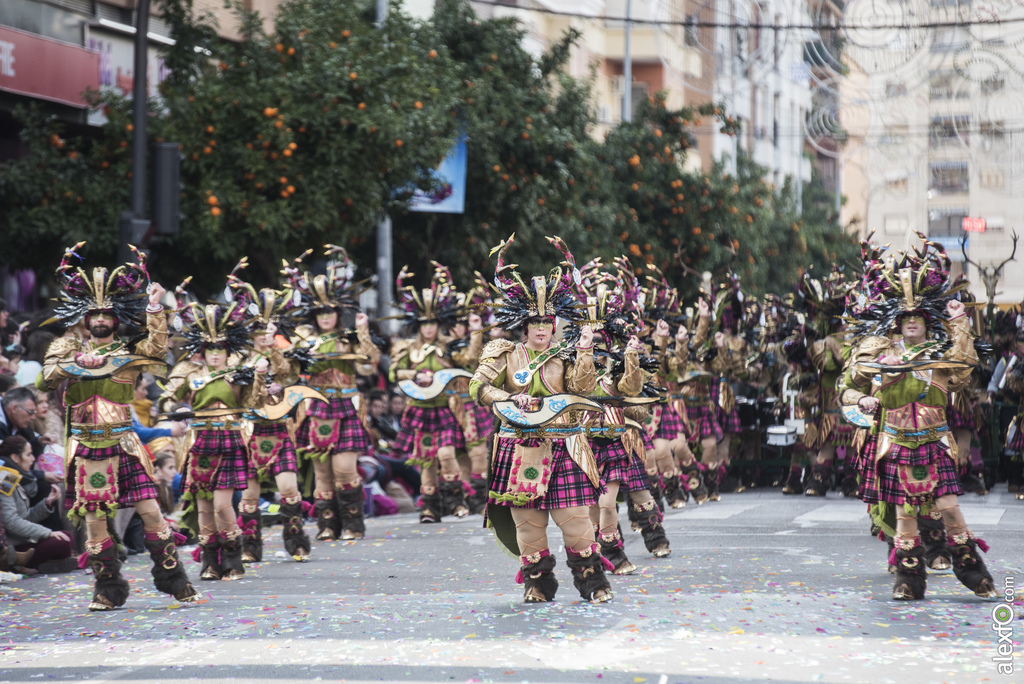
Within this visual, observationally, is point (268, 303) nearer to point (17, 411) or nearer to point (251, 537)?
point (251, 537)

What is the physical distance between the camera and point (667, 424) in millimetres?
14359

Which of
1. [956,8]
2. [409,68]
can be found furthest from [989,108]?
[409,68]

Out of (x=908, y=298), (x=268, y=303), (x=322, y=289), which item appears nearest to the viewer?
(x=908, y=298)

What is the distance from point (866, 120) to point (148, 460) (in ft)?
34.2

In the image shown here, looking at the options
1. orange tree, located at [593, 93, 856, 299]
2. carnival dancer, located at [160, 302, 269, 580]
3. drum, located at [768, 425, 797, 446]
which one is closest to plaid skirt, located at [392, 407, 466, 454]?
carnival dancer, located at [160, 302, 269, 580]

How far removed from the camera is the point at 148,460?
9.73 meters

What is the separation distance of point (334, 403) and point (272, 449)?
4.37ft

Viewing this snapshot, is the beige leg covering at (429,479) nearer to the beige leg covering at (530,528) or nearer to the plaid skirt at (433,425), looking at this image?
the plaid skirt at (433,425)

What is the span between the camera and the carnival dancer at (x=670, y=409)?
1408 cm

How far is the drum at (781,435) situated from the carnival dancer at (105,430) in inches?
392

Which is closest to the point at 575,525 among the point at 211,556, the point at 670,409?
the point at 211,556

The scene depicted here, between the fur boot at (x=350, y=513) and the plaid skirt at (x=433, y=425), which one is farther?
the plaid skirt at (x=433, y=425)

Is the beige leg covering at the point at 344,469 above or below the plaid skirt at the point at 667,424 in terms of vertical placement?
below
